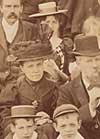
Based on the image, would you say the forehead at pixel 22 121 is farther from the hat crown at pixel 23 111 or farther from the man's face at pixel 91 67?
the man's face at pixel 91 67

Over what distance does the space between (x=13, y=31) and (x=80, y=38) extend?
269 millimetres

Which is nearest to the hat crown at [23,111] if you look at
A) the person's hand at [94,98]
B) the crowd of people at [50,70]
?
the crowd of people at [50,70]

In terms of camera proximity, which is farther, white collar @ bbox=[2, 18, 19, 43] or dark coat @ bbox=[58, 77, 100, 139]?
white collar @ bbox=[2, 18, 19, 43]

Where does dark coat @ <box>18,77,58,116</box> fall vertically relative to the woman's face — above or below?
below

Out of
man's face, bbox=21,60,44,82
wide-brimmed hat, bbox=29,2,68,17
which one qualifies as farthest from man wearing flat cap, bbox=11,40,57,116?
wide-brimmed hat, bbox=29,2,68,17

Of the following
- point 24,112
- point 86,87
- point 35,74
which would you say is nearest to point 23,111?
point 24,112

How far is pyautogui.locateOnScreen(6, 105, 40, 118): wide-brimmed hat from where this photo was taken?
6.37 feet

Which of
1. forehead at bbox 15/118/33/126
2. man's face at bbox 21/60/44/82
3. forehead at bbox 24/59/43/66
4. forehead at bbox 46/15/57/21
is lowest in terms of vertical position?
forehead at bbox 15/118/33/126

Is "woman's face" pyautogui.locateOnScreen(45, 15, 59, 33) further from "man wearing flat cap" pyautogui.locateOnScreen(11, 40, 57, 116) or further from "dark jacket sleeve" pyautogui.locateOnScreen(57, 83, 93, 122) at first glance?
"dark jacket sleeve" pyautogui.locateOnScreen(57, 83, 93, 122)

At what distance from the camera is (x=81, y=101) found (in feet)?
6.28

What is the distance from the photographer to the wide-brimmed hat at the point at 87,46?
1.91 m

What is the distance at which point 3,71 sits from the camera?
77.7 inches

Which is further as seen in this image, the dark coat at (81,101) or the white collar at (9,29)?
the white collar at (9,29)

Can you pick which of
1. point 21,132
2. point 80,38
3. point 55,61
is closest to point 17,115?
point 21,132
